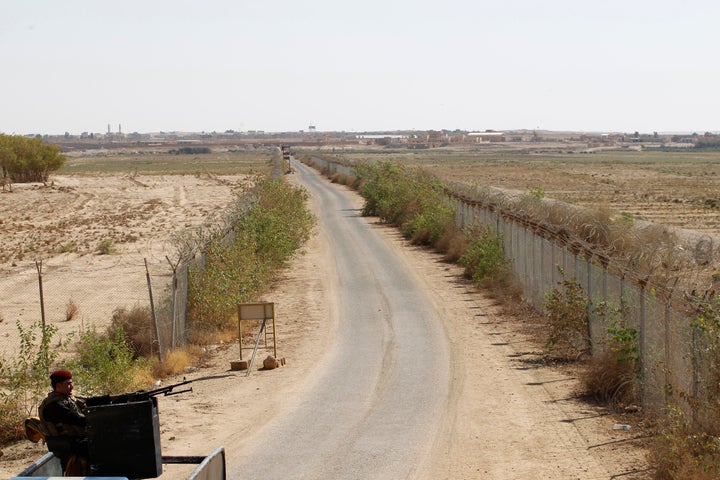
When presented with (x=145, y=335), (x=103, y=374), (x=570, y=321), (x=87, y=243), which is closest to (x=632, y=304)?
(x=570, y=321)

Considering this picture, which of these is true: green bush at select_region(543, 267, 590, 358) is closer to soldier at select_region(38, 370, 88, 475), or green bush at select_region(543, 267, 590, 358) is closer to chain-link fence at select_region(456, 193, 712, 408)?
chain-link fence at select_region(456, 193, 712, 408)

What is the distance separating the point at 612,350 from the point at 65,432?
8.65 m

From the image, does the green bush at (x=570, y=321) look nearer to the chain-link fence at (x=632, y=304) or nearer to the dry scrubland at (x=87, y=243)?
the chain-link fence at (x=632, y=304)

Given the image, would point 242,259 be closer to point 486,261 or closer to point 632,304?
point 486,261

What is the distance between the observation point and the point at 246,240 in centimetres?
2577

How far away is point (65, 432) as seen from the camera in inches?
335

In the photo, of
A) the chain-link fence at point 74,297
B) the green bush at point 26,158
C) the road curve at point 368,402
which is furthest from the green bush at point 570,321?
the green bush at point 26,158

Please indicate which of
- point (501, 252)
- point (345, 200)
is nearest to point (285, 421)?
point (501, 252)

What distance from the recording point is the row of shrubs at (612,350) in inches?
394

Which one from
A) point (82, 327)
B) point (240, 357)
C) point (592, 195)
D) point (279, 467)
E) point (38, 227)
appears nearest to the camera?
point (279, 467)

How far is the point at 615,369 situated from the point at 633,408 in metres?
0.97

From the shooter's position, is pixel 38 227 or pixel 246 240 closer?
pixel 246 240

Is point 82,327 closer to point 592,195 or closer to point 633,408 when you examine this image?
point 633,408

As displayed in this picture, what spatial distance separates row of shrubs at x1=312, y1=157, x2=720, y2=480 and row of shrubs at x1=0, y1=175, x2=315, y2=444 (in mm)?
6026
